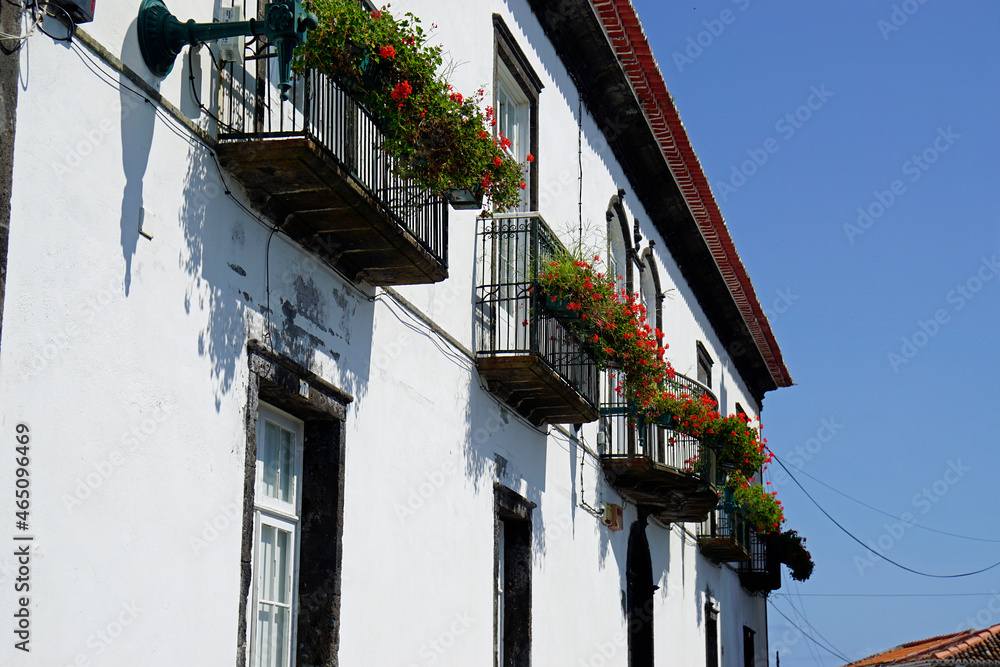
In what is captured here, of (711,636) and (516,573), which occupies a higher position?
(516,573)

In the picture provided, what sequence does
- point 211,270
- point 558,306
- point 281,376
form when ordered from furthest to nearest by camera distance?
1. point 558,306
2. point 281,376
3. point 211,270

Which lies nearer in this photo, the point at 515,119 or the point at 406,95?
the point at 406,95

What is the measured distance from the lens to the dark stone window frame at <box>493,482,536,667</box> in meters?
11.1

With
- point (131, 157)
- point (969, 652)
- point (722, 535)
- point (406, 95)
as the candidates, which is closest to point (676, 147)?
point (722, 535)

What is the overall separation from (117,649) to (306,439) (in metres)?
2.47

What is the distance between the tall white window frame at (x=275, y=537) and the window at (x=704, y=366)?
14112 mm

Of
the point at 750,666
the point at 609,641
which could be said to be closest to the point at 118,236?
the point at 609,641

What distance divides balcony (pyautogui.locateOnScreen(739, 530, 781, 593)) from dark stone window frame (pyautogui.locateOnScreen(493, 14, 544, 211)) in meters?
14.3

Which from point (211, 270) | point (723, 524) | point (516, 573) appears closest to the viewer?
point (211, 270)

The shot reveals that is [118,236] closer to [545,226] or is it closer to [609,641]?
[545,226]

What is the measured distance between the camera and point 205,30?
20.4 ft

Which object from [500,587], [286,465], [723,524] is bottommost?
[500,587]

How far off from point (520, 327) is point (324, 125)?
4.54 m

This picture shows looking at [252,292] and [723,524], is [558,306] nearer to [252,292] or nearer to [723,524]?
[252,292]
